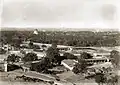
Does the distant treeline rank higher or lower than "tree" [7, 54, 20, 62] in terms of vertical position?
higher

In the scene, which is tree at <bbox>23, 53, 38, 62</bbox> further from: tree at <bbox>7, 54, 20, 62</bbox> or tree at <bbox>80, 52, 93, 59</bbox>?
tree at <bbox>80, 52, 93, 59</bbox>

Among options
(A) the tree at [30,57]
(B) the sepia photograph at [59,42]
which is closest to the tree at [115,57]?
(B) the sepia photograph at [59,42]

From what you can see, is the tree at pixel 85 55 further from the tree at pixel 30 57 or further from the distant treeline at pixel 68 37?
the tree at pixel 30 57

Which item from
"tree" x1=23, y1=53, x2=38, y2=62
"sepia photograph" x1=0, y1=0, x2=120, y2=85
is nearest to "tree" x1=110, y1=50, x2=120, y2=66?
"sepia photograph" x1=0, y1=0, x2=120, y2=85

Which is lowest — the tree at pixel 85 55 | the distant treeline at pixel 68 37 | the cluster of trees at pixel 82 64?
the cluster of trees at pixel 82 64

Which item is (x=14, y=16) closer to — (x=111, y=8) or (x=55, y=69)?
(x=55, y=69)

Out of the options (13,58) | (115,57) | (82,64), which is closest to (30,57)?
(13,58)

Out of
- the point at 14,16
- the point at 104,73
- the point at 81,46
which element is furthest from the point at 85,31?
the point at 14,16
